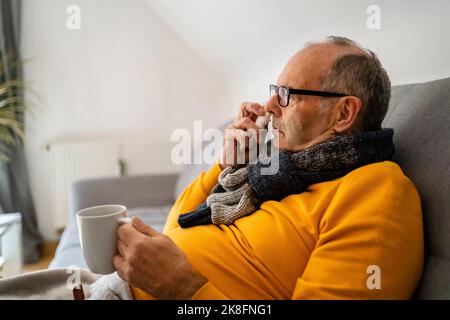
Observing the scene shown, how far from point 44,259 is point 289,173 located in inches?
95.6

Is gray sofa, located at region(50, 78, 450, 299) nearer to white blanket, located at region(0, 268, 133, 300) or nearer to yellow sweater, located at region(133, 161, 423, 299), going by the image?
yellow sweater, located at region(133, 161, 423, 299)

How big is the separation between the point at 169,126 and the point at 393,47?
2033mm

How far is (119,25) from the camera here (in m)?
2.82

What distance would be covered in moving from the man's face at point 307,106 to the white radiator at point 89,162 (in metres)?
2.13

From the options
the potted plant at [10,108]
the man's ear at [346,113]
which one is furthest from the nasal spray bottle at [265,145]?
the potted plant at [10,108]

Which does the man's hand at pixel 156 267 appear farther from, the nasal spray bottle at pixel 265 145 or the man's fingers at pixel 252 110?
A: the man's fingers at pixel 252 110

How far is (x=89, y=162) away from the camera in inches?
110

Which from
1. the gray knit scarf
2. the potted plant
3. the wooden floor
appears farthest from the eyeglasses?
the wooden floor

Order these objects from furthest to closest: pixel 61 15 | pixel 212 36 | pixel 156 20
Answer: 1. pixel 156 20
2. pixel 61 15
3. pixel 212 36

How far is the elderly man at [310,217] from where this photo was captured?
2.23 ft

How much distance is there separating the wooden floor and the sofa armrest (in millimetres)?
729

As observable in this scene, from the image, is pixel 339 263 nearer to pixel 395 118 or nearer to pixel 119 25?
pixel 395 118

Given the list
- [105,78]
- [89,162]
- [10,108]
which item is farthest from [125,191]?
[105,78]
